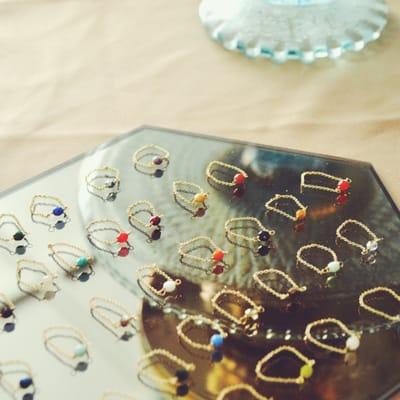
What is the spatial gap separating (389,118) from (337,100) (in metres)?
0.07

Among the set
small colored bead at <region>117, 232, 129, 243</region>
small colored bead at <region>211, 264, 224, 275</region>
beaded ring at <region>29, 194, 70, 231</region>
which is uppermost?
beaded ring at <region>29, 194, 70, 231</region>

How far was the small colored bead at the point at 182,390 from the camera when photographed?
506mm

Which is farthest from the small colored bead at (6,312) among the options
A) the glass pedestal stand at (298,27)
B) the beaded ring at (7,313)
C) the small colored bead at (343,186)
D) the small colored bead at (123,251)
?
the glass pedestal stand at (298,27)

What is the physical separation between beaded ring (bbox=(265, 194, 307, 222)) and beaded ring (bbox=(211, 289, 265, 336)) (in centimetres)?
11

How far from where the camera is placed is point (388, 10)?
2.96 ft

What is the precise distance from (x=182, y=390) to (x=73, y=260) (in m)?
0.17

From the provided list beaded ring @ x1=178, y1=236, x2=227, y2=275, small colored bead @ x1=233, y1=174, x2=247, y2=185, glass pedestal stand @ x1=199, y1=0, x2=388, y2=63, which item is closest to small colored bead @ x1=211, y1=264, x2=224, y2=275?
beaded ring @ x1=178, y1=236, x2=227, y2=275

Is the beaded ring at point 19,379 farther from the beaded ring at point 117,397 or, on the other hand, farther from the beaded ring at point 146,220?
the beaded ring at point 146,220

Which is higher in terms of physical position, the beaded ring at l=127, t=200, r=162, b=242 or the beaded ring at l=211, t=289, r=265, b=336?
the beaded ring at l=127, t=200, r=162, b=242

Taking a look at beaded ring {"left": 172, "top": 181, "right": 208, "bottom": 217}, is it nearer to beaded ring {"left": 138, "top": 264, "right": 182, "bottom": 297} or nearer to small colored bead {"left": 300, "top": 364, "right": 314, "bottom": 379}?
beaded ring {"left": 138, "top": 264, "right": 182, "bottom": 297}

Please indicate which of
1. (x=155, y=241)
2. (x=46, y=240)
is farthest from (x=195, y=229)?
(x=46, y=240)

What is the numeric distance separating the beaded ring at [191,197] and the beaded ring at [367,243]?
132 millimetres

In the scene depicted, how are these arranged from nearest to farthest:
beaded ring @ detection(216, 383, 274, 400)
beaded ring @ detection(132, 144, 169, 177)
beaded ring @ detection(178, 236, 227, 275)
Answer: beaded ring @ detection(216, 383, 274, 400) → beaded ring @ detection(178, 236, 227, 275) → beaded ring @ detection(132, 144, 169, 177)

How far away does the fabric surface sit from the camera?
2.45ft
